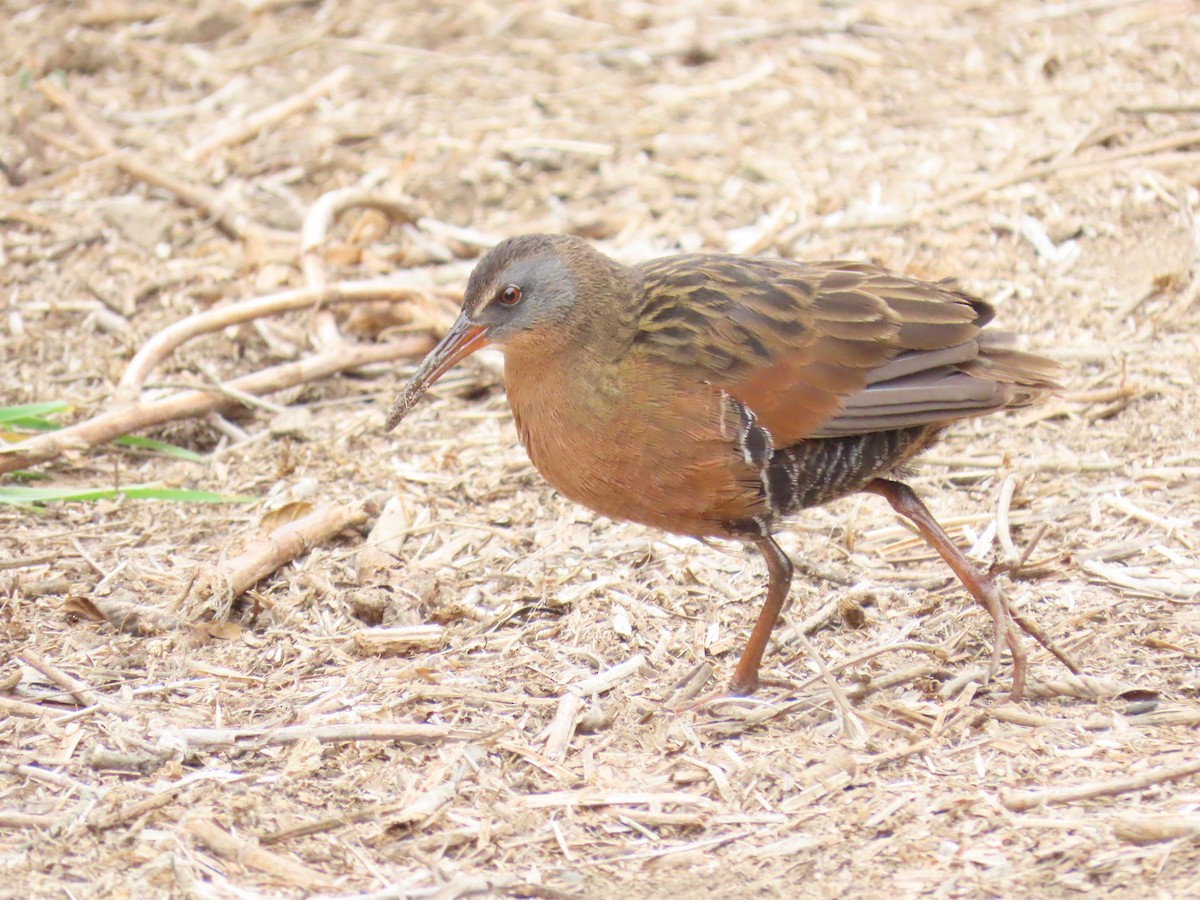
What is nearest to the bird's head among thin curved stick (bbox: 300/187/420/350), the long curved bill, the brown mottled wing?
the long curved bill

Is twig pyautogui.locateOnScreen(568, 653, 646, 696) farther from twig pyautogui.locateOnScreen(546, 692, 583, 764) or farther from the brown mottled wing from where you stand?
the brown mottled wing

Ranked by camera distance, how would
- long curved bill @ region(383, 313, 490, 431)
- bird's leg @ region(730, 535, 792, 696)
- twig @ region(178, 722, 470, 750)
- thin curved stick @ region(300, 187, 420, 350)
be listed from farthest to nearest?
thin curved stick @ region(300, 187, 420, 350) → long curved bill @ region(383, 313, 490, 431) → bird's leg @ region(730, 535, 792, 696) → twig @ region(178, 722, 470, 750)

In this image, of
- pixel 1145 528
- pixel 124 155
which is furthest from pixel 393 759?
pixel 124 155

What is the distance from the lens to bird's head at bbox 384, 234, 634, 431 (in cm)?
448

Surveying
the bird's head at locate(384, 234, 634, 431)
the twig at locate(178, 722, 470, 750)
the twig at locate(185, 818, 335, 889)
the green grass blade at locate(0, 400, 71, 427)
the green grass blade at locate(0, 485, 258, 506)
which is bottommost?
the green grass blade at locate(0, 485, 258, 506)

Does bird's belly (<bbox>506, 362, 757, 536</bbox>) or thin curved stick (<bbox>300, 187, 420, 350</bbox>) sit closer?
bird's belly (<bbox>506, 362, 757, 536</bbox>)

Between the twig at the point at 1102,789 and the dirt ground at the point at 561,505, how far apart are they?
12 mm

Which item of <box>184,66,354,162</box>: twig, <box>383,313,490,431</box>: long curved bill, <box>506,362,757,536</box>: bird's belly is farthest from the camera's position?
<box>184,66,354,162</box>: twig

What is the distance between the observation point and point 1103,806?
12.0 feet

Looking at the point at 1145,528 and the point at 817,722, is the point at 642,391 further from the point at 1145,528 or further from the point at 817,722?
the point at 1145,528

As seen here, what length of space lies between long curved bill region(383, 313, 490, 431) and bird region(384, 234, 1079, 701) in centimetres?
6

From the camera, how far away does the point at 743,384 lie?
14.0 feet

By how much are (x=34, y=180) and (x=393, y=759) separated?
540cm

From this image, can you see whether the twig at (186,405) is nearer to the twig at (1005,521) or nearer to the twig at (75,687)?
the twig at (75,687)
